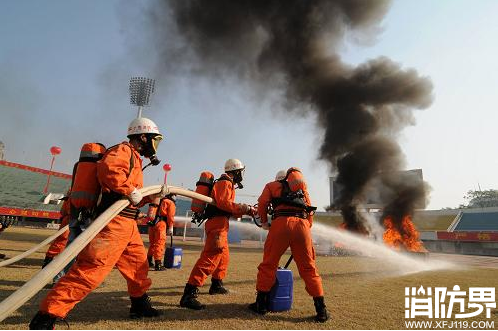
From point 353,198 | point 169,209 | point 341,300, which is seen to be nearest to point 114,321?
point 341,300

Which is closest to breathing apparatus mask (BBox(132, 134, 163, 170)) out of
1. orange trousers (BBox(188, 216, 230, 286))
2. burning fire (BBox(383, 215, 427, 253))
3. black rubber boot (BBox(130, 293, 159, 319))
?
orange trousers (BBox(188, 216, 230, 286))

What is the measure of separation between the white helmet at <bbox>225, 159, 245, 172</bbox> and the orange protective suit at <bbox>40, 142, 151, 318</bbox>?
2145 millimetres

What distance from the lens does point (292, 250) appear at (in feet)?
14.1

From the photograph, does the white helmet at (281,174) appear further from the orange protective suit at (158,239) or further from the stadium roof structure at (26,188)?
the stadium roof structure at (26,188)

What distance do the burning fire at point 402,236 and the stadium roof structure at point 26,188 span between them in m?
39.5

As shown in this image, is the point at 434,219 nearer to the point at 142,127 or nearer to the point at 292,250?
the point at 292,250

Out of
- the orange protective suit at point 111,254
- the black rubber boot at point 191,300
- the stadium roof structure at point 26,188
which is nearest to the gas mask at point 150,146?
the orange protective suit at point 111,254

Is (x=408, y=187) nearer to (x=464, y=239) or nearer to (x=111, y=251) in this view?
(x=464, y=239)

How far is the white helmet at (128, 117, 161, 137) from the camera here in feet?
13.6

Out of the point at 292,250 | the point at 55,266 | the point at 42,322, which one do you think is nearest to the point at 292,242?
the point at 292,250

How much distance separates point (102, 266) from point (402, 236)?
22.8m

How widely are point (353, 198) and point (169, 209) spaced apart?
2400cm

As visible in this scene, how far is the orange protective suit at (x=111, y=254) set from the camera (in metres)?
2.94

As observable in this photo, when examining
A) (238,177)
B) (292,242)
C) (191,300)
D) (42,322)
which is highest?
(238,177)
